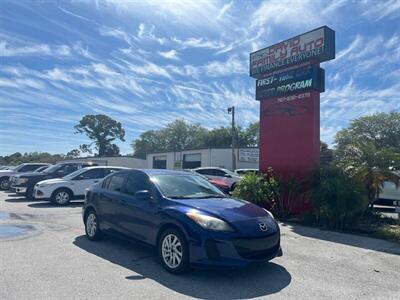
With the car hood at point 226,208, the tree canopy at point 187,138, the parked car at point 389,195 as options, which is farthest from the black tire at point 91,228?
the tree canopy at point 187,138

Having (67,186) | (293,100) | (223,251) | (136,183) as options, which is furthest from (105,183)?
(67,186)

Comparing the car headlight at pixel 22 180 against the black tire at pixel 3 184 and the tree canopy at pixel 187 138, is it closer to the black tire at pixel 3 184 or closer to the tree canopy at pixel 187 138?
the black tire at pixel 3 184

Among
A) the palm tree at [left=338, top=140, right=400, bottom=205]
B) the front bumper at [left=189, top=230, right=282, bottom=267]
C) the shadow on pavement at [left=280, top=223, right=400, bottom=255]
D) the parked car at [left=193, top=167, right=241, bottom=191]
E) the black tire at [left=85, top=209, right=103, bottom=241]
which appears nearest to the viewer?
the front bumper at [left=189, top=230, right=282, bottom=267]

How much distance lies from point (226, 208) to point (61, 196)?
11506 mm

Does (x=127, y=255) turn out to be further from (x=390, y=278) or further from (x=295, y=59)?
(x=295, y=59)

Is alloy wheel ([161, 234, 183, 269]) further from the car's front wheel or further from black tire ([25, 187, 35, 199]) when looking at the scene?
black tire ([25, 187, 35, 199])

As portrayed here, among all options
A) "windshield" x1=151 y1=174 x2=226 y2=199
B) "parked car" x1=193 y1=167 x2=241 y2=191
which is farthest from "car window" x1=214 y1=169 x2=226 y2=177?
"windshield" x1=151 y1=174 x2=226 y2=199

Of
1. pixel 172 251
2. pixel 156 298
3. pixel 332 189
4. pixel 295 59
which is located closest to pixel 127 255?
pixel 172 251

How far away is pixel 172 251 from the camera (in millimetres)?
5727

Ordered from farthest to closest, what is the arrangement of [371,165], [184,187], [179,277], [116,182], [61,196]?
[61,196] < [371,165] < [116,182] < [184,187] < [179,277]

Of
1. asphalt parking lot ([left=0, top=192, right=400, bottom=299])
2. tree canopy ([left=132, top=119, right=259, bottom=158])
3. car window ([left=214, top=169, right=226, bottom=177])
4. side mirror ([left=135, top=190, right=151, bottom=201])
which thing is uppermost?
tree canopy ([left=132, top=119, right=259, bottom=158])

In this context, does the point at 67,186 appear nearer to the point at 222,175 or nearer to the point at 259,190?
the point at 259,190

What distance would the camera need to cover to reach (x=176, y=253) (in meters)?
5.65

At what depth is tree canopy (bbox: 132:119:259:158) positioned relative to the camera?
66.8 m
